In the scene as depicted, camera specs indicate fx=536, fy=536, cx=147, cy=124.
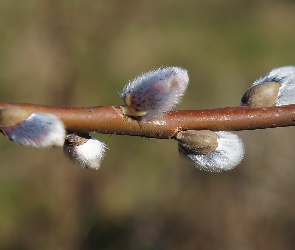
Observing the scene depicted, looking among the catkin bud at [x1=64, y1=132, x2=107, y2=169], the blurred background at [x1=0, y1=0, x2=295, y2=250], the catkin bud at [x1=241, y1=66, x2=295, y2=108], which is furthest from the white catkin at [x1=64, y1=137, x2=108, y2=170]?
the blurred background at [x1=0, y1=0, x2=295, y2=250]

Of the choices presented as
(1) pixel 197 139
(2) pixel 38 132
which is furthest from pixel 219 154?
(2) pixel 38 132

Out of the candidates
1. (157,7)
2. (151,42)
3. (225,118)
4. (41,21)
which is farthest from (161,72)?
(157,7)

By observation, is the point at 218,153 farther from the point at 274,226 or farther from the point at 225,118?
the point at 274,226

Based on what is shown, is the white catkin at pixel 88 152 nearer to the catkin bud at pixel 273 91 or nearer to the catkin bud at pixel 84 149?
the catkin bud at pixel 84 149

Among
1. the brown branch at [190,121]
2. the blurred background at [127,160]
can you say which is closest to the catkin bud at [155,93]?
the brown branch at [190,121]

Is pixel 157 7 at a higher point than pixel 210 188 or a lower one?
higher

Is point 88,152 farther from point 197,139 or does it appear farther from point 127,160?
point 127,160
